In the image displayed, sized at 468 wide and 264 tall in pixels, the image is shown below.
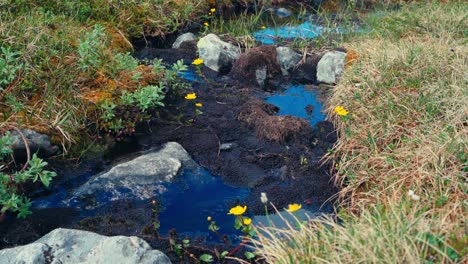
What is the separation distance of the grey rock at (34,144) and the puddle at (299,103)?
2455mm

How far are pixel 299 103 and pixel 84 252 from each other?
3.69 m

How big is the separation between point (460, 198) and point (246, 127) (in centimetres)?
255

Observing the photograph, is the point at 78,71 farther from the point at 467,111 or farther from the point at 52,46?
the point at 467,111

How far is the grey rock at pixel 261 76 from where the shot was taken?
7225 mm

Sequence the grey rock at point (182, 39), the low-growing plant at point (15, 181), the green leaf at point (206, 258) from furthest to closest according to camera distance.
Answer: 1. the grey rock at point (182, 39)
2. the low-growing plant at point (15, 181)
3. the green leaf at point (206, 258)

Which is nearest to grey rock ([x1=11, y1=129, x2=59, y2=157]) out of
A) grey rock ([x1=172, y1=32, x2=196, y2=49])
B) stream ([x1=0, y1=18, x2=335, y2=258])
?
stream ([x1=0, y1=18, x2=335, y2=258])

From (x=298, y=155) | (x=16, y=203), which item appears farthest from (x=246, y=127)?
(x=16, y=203)

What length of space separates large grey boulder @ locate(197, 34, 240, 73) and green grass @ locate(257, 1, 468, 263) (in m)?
1.49

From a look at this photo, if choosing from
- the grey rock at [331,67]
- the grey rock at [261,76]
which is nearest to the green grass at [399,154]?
the grey rock at [331,67]

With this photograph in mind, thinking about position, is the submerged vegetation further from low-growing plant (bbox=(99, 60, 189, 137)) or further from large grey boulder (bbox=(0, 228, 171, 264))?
large grey boulder (bbox=(0, 228, 171, 264))

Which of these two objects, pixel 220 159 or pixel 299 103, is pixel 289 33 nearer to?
pixel 299 103

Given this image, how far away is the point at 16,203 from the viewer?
440cm

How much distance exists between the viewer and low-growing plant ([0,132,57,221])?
4.34 meters

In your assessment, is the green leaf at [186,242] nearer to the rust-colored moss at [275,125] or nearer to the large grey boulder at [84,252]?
the large grey boulder at [84,252]
